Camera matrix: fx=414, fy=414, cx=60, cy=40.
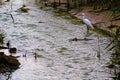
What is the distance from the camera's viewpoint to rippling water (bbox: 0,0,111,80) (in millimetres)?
10916

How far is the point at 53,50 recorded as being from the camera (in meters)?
13.8

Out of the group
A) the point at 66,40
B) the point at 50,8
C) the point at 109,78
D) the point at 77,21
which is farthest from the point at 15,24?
the point at 109,78

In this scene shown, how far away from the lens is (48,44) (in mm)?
14766

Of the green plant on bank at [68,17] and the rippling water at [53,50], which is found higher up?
the rippling water at [53,50]

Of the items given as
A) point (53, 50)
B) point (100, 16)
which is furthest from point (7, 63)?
point (100, 16)

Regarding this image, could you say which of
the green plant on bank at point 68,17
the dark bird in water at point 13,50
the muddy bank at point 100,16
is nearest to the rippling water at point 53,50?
the dark bird in water at point 13,50

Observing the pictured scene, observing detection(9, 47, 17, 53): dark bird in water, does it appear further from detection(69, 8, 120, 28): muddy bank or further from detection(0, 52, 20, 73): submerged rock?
detection(69, 8, 120, 28): muddy bank

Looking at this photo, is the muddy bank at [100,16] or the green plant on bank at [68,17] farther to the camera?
the green plant on bank at [68,17]

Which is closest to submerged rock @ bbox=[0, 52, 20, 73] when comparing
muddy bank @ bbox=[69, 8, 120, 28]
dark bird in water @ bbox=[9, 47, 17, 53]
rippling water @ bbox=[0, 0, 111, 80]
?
rippling water @ bbox=[0, 0, 111, 80]

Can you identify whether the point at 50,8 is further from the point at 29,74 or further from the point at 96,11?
the point at 29,74

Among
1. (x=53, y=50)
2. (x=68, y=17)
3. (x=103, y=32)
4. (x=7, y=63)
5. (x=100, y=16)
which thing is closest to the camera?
(x=7, y=63)

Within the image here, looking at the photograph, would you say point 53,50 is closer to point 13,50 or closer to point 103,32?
point 13,50

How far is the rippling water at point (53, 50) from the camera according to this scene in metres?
10.9

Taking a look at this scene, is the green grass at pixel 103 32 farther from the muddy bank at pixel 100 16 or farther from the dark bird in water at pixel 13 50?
the dark bird in water at pixel 13 50
